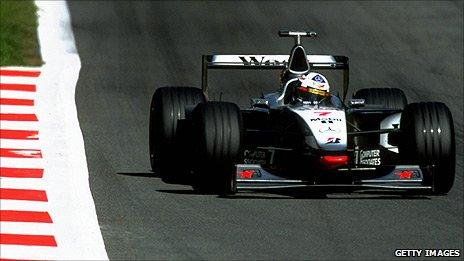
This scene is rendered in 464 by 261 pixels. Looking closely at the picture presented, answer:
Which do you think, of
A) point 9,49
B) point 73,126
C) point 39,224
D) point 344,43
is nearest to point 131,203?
point 39,224

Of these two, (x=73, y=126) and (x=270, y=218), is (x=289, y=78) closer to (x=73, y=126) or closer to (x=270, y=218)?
(x=270, y=218)

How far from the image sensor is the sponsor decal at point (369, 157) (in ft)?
56.6

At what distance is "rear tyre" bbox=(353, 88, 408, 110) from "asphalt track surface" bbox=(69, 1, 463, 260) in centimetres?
112

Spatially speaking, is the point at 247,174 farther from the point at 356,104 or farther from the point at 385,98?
the point at 385,98

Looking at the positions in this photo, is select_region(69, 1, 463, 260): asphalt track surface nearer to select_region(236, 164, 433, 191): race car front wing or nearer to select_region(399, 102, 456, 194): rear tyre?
select_region(236, 164, 433, 191): race car front wing

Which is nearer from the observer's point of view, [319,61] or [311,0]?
[319,61]

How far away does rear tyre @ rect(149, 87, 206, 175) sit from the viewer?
18188 mm

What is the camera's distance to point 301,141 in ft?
55.8

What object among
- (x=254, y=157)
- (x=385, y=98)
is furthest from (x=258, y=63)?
(x=254, y=157)

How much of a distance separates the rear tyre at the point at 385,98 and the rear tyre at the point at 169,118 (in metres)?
2.19

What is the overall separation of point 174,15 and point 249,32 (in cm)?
172

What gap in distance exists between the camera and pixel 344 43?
28.5 meters

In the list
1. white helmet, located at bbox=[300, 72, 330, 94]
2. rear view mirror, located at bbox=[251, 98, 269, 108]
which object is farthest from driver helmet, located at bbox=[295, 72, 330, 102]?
rear view mirror, located at bbox=[251, 98, 269, 108]

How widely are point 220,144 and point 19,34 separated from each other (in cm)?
1131
